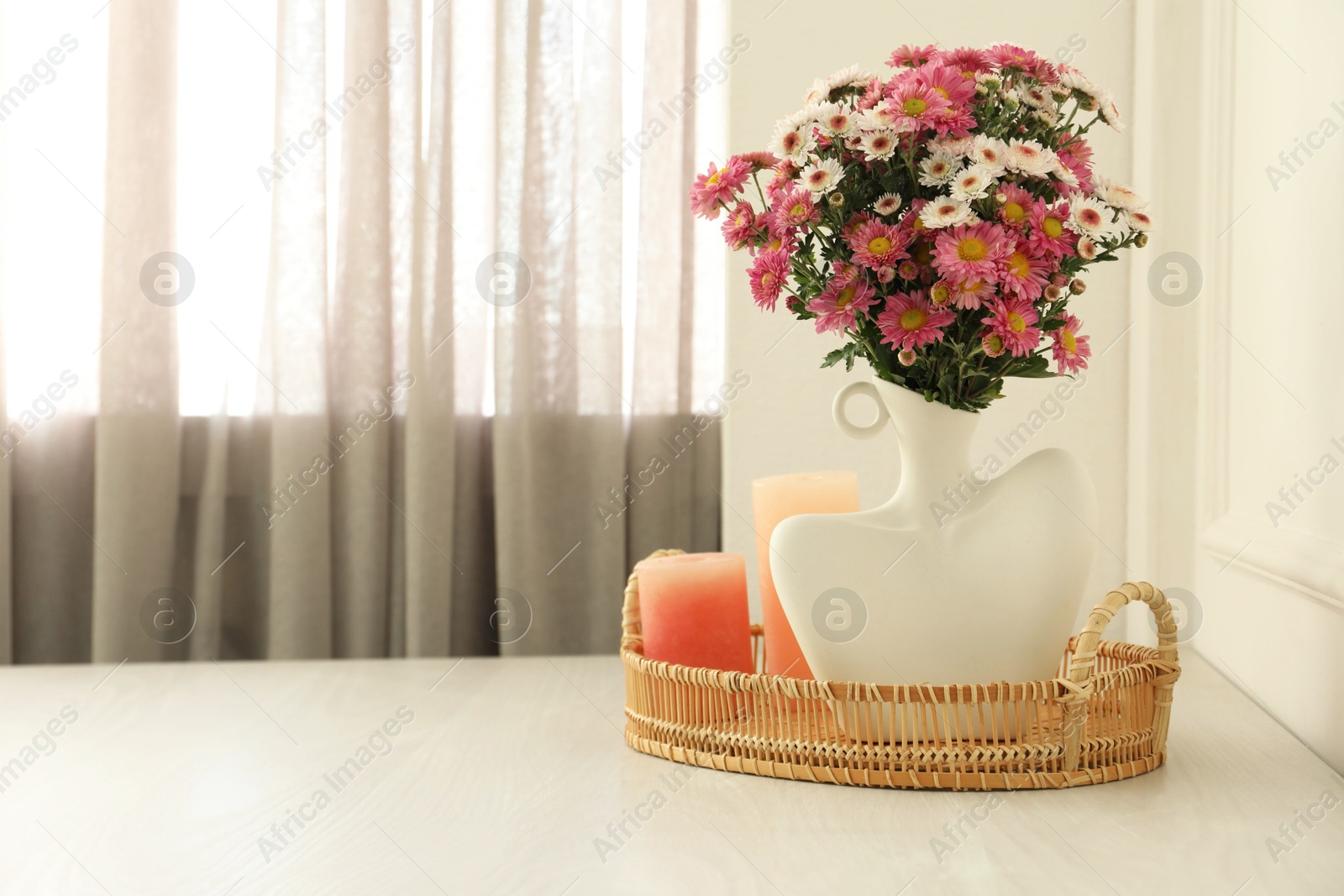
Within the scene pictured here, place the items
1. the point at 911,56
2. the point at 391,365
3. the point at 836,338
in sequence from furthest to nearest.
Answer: the point at 391,365 < the point at 836,338 < the point at 911,56

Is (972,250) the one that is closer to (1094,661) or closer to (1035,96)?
(1035,96)

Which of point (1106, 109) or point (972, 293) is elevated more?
point (1106, 109)

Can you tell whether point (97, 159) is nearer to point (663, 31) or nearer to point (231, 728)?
point (663, 31)

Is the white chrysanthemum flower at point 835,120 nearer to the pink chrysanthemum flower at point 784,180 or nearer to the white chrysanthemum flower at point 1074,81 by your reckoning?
the pink chrysanthemum flower at point 784,180

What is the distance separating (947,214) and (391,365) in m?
0.97

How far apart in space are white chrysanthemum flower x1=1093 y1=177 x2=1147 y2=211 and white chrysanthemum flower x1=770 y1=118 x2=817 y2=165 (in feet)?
0.63

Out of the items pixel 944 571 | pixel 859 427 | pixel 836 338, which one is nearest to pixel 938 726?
pixel 944 571

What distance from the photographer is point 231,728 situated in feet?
2.72

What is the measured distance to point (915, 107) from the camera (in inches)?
25.9

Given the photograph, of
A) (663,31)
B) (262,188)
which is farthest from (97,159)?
(663,31)

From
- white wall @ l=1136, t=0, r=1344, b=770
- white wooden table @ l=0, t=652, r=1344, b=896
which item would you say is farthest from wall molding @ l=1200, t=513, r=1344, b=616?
white wooden table @ l=0, t=652, r=1344, b=896

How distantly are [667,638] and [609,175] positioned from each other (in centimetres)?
81

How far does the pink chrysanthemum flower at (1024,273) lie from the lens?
0.64m

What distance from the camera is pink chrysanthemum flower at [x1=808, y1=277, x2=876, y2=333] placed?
2.23 feet
